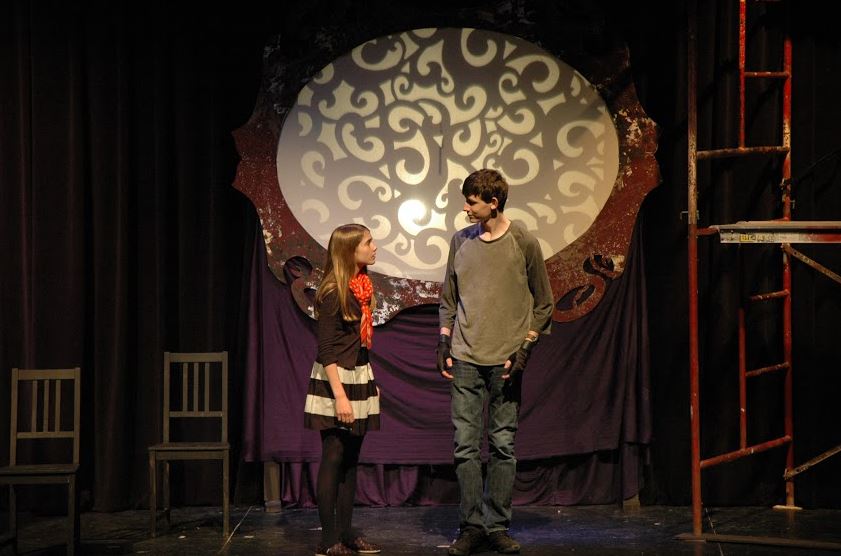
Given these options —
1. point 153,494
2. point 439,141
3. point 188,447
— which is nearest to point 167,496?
point 153,494

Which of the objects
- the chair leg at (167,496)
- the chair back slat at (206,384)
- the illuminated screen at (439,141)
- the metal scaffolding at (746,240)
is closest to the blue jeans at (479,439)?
the metal scaffolding at (746,240)

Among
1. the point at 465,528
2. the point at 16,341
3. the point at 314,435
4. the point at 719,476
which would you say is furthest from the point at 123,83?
the point at 719,476

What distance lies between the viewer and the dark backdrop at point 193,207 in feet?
16.8

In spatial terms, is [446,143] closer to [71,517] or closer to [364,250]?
[364,250]

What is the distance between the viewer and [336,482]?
4.04 meters

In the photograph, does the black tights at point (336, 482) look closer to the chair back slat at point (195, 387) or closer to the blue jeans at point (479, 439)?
the blue jeans at point (479, 439)

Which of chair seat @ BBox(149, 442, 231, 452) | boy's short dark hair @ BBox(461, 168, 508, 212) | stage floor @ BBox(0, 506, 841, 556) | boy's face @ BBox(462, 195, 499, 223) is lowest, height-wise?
stage floor @ BBox(0, 506, 841, 556)

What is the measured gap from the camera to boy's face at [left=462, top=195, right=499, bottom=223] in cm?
415

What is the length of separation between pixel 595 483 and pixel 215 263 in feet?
6.96

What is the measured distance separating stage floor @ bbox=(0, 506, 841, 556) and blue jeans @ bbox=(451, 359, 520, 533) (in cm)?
24

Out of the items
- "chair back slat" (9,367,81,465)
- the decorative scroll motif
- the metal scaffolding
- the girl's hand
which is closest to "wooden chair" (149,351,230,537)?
"chair back slat" (9,367,81,465)

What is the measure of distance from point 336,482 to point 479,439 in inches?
23.0

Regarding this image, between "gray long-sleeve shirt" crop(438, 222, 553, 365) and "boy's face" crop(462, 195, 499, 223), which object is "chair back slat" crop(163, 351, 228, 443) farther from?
"boy's face" crop(462, 195, 499, 223)

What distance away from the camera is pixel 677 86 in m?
5.17
